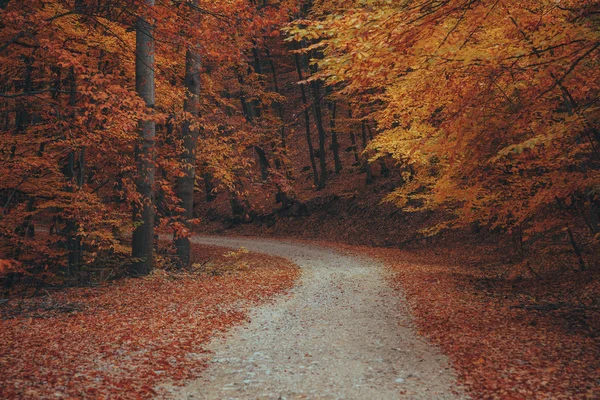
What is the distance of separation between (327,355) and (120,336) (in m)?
3.24

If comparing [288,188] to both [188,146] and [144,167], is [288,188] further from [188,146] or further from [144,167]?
[144,167]

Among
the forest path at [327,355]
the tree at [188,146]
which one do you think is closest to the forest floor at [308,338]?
the forest path at [327,355]

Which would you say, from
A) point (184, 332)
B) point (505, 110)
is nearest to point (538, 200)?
point (505, 110)

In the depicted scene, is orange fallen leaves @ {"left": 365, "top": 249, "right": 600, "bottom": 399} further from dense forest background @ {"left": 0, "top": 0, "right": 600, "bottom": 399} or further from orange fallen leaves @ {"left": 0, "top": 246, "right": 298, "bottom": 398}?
orange fallen leaves @ {"left": 0, "top": 246, "right": 298, "bottom": 398}

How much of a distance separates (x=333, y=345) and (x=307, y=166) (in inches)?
1114

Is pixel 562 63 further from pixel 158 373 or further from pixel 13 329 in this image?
pixel 13 329

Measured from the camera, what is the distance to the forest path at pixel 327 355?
17.1 feet

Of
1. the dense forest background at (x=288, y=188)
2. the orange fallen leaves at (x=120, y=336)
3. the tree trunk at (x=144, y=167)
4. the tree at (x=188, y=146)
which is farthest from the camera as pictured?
the tree at (x=188, y=146)

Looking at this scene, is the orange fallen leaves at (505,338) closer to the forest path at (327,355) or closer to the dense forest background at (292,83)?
the forest path at (327,355)

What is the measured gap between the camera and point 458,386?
5.33m

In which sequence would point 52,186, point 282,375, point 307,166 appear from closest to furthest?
point 282,375 < point 52,186 < point 307,166

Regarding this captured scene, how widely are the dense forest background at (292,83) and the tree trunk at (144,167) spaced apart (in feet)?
0.16

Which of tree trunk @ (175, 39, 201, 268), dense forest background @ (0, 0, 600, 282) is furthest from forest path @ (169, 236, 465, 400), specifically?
tree trunk @ (175, 39, 201, 268)

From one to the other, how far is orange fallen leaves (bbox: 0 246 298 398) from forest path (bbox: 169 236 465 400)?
45 cm
